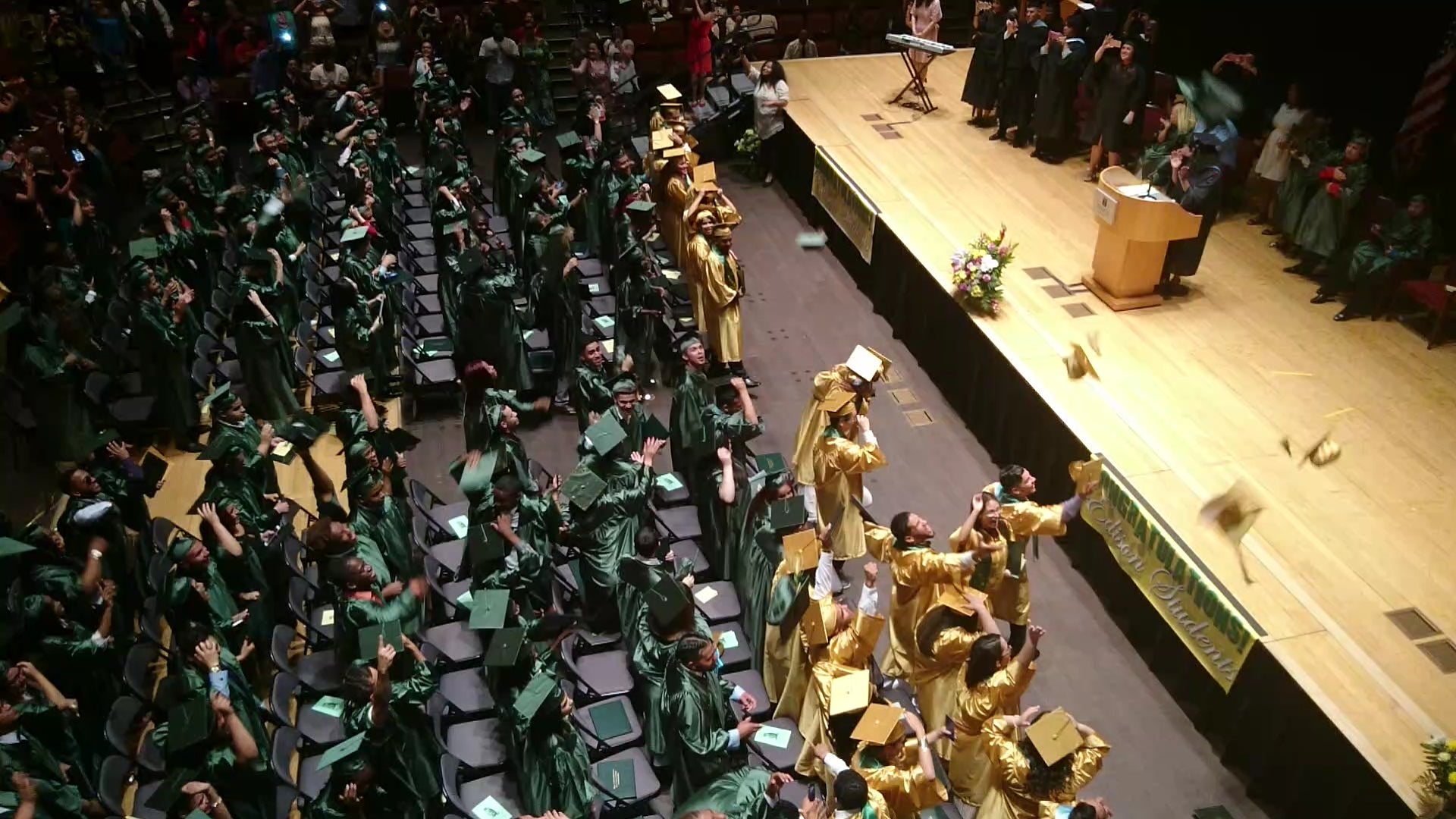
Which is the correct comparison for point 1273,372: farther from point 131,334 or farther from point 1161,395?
point 131,334

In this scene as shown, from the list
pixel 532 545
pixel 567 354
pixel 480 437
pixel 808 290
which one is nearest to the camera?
pixel 532 545

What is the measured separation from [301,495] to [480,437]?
8.47 ft

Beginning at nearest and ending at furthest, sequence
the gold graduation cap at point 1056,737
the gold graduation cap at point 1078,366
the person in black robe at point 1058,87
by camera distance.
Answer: the gold graduation cap at point 1056,737, the gold graduation cap at point 1078,366, the person in black robe at point 1058,87

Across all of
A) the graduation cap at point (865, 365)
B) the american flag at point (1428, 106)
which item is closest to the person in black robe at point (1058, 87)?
the american flag at point (1428, 106)

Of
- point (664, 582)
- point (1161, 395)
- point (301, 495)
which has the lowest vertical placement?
point (301, 495)

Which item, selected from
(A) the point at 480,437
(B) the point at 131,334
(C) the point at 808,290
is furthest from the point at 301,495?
(C) the point at 808,290

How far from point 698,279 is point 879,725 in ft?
19.5

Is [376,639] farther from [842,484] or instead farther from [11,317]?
[11,317]

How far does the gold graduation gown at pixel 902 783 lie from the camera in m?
5.30

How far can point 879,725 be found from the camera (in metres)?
5.21

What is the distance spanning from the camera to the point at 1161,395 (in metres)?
8.89

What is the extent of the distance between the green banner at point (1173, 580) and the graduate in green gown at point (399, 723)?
4.67m

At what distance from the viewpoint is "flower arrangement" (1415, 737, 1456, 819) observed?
18.2 feet

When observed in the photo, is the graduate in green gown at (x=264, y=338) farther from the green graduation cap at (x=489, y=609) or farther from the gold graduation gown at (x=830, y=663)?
the gold graduation gown at (x=830, y=663)
